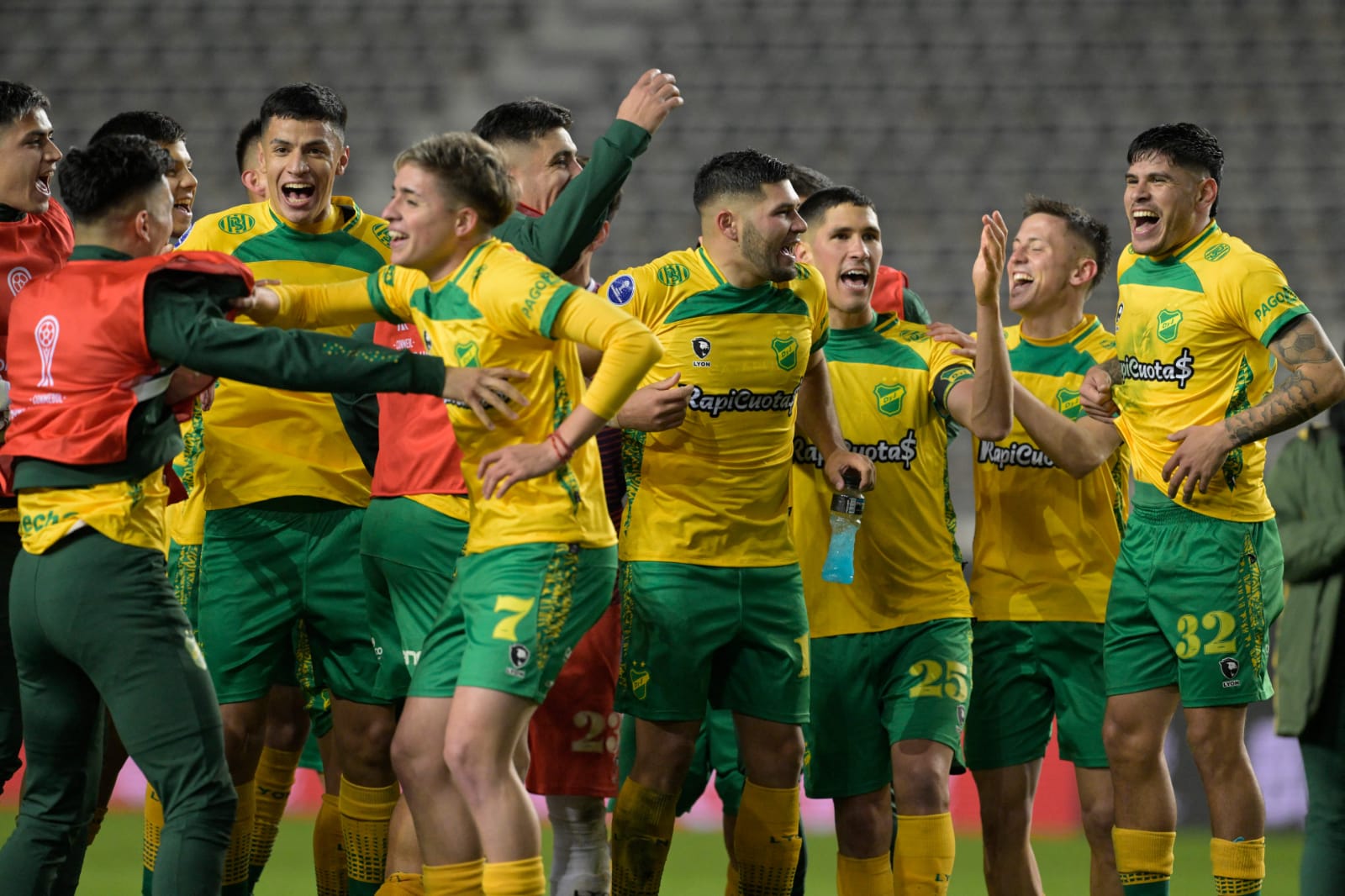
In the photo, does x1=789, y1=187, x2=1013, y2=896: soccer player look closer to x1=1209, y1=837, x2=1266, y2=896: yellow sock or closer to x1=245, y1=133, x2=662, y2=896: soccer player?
x1=1209, y1=837, x2=1266, y2=896: yellow sock

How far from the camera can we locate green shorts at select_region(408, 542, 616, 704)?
417cm

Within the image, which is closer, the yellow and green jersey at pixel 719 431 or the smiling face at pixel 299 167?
the yellow and green jersey at pixel 719 431

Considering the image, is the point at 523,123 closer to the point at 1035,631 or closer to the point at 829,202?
the point at 829,202

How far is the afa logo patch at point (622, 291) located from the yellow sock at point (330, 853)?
206 centimetres

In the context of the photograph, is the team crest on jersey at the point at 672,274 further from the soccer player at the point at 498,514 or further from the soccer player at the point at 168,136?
the soccer player at the point at 168,136

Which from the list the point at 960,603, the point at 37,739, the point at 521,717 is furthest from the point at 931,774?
the point at 37,739

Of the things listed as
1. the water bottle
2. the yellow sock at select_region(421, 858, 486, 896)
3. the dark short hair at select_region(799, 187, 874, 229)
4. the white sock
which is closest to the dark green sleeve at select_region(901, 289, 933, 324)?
the dark short hair at select_region(799, 187, 874, 229)

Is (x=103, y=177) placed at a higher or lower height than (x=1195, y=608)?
higher

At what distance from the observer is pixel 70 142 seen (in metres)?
13.4

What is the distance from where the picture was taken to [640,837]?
5305mm

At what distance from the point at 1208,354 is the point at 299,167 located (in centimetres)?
318

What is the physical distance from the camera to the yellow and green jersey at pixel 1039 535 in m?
5.95

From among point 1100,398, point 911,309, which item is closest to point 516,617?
point 1100,398

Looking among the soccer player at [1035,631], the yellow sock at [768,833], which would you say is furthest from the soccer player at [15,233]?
the soccer player at [1035,631]
